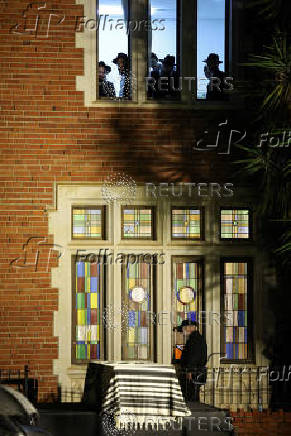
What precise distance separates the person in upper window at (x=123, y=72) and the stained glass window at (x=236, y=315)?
8.81 feet

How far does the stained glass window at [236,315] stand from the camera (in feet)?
33.8

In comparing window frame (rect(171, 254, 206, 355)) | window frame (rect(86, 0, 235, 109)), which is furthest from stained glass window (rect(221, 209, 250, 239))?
window frame (rect(86, 0, 235, 109))

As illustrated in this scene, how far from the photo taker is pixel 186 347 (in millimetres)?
9586

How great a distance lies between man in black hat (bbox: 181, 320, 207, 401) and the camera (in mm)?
9461

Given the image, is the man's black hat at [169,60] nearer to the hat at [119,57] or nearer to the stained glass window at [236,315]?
the hat at [119,57]

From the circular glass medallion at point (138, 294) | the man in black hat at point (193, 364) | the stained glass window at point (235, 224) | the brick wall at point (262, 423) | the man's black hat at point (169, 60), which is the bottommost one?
the brick wall at point (262, 423)

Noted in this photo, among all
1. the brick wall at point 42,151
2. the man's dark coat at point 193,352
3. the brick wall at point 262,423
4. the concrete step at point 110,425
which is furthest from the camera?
the brick wall at point 42,151

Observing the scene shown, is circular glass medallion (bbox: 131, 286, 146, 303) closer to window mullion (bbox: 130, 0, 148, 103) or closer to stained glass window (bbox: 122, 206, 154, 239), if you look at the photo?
stained glass window (bbox: 122, 206, 154, 239)

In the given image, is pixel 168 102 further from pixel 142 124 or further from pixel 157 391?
pixel 157 391

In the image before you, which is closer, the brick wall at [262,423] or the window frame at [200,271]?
the brick wall at [262,423]

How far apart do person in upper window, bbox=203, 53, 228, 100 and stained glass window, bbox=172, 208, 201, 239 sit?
155 cm

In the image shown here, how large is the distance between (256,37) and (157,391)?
501 centimetres

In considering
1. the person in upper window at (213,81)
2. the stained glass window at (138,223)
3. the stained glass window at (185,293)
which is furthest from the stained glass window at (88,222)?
the person in upper window at (213,81)

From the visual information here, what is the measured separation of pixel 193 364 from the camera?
9508mm
